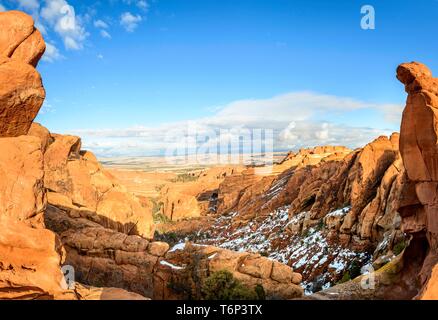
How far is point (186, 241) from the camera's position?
27.1 meters

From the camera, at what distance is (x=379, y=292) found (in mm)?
21859

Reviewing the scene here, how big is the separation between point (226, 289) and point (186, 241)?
23.9ft

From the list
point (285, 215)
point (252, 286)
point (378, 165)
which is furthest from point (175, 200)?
point (252, 286)

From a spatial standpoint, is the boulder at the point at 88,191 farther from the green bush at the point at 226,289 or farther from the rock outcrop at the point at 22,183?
the rock outcrop at the point at 22,183

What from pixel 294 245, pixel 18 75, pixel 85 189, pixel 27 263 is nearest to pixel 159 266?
pixel 27 263

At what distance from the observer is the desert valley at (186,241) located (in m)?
13.7

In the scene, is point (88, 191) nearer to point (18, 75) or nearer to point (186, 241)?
point (186, 241)

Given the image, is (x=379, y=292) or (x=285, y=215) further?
(x=285, y=215)

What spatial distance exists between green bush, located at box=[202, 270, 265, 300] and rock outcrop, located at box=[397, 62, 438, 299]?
30.5 feet
